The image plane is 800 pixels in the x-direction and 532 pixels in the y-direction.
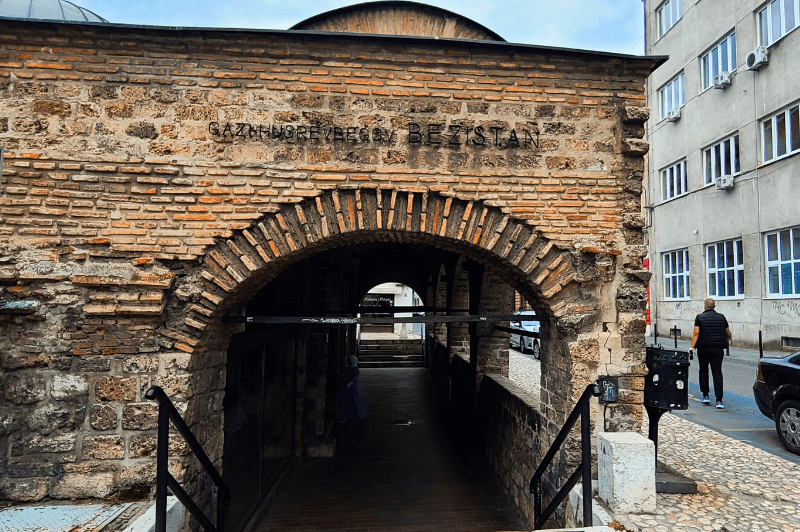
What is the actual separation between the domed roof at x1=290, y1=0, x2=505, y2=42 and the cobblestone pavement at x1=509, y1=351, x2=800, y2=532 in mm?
4647

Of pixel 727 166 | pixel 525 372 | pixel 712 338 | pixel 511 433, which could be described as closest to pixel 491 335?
pixel 511 433

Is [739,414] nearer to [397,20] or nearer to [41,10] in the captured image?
[397,20]

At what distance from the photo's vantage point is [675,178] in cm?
1744

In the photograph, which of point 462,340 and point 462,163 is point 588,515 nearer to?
point 462,163

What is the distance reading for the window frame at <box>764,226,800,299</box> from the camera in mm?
11938

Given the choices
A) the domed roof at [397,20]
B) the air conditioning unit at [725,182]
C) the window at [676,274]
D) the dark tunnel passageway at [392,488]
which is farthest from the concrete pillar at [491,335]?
the window at [676,274]

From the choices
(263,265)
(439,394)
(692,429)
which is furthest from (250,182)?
(439,394)

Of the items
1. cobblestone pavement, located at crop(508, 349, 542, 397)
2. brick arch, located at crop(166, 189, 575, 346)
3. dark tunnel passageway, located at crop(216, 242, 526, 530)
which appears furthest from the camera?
cobblestone pavement, located at crop(508, 349, 542, 397)

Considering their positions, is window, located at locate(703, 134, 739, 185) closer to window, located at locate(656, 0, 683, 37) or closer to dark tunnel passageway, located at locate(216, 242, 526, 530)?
window, located at locate(656, 0, 683, 37)

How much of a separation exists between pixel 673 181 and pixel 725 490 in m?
16.4

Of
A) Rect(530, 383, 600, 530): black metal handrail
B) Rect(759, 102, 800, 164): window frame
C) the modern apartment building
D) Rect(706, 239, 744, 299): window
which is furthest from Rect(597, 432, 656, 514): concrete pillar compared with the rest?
Rect(706, 239, 744, 299): window

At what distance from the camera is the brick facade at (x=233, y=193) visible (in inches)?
138

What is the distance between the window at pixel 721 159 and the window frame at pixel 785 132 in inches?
44.8

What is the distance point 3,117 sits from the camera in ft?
11.7
